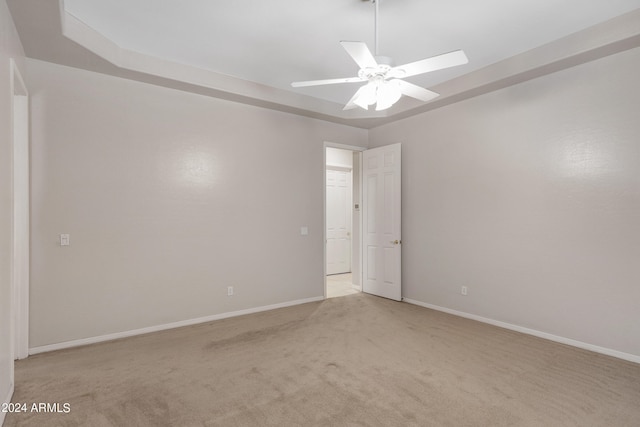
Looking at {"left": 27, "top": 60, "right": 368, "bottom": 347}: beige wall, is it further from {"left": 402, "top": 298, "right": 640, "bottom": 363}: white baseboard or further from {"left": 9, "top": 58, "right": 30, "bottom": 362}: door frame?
{"left": 402, "top": 298, "right": 640, "bottom": 363}: white baseboard

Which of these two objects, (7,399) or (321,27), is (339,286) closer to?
(321,27)

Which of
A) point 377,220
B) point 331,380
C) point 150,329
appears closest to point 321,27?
point 331,380

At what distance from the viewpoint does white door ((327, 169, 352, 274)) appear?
746cm

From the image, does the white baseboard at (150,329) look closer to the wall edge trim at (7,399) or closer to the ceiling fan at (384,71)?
the wall edge trim at (7,399)

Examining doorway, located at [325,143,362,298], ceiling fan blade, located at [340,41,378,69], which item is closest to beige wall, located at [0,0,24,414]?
ceiling fan blade, located at [340,41,378,69]

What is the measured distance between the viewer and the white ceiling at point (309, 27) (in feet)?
8.70

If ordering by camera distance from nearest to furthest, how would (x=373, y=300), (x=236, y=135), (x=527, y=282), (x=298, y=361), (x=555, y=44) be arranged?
(x=298, y=361), (x=555, y=44), (x=527, y=282), (x=236, y=135), (x=373, y=300)

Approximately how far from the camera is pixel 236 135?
4.32 meters

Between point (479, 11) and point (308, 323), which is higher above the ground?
point (479, 11)

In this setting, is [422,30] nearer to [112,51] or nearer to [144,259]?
A: [112,51]

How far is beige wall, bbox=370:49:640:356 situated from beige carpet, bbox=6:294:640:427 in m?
0.41

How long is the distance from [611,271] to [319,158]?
363cm

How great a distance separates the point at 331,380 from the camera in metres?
2.60

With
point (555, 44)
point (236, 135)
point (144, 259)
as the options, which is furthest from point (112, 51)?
point (555, 44)
